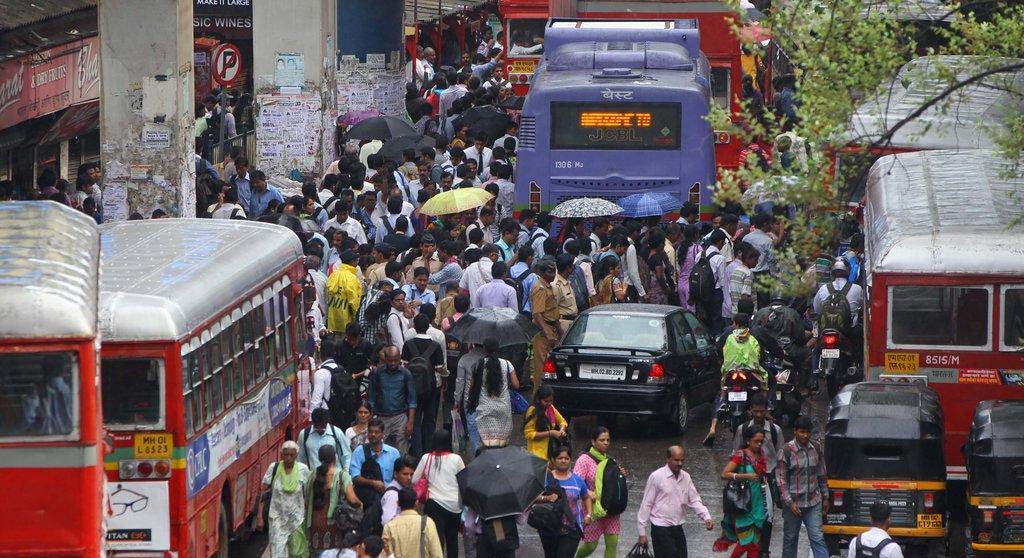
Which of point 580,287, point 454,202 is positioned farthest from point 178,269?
point 454,202

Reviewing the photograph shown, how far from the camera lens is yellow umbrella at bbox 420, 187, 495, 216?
74.5ft

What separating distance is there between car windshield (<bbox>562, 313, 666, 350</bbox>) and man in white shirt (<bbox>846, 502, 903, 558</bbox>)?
5906mm

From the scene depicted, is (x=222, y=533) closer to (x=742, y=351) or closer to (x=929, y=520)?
(x=929, y=520)

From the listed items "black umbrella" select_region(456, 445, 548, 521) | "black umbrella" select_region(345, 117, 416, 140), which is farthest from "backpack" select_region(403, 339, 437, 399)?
"black umbrella" select_region(345, 117, 416, 140)

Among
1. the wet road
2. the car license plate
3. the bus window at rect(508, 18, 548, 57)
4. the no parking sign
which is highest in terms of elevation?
the bus window at rect(508, 18, 548, 57)

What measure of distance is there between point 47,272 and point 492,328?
21.3 feet

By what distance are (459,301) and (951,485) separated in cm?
496

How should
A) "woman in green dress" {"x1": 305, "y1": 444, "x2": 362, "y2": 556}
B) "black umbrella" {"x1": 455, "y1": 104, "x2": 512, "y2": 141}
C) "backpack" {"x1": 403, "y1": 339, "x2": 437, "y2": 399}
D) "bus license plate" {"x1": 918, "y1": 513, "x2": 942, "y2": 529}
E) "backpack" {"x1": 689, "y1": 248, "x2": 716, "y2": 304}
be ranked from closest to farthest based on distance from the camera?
"woman in green dress" {"x1": 305, "y1": 444, "x2": 362, "y2": 556} < "bus license plate" {"x1": 918, "y1": 513, "x2": 942, "y2": 529} < "backpack" {"x1": 403, "y1": 339, "x2": 437, "y2": 399} < "backpack" {"x1": 689, "y1": 248, "x2": 716, "y2": 304} < "black umbrella" {"x1": 455, "y1": 104, "x2": 512, "y2": 141}

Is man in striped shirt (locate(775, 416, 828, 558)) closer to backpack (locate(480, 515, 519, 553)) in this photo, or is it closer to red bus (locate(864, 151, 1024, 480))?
red bus (locate(864, 151, 1024, 480))

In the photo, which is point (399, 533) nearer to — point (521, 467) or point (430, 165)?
point (521, 467)

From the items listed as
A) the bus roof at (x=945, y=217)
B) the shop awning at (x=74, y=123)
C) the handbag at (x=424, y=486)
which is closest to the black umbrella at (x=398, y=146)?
the shop awning at (x=74, y=123)

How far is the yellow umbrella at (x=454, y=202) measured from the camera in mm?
22703

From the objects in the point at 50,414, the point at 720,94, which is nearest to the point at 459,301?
the point at 50,414

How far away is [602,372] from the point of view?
18531mm
